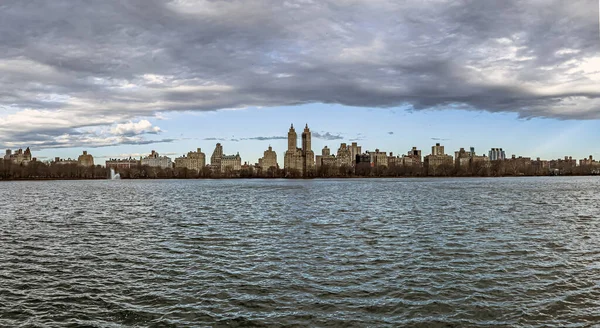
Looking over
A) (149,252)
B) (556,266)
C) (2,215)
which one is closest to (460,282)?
(556,266)

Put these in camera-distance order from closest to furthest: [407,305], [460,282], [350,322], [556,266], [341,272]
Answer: [350,322] < [407,305] < [460,282] < [341,272] < [556,266]

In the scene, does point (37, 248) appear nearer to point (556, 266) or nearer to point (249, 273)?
point (249, 273)

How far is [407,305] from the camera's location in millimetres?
14812

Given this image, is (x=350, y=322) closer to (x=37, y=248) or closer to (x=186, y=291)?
(x=186, y=291)

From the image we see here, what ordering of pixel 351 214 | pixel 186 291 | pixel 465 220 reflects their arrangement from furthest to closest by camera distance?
pixel 351 214 < pixel 465 220 < pixel 186 291

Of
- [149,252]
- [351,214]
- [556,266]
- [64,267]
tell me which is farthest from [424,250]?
[351,214]

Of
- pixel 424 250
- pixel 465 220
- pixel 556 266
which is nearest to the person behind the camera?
pixel 556 266

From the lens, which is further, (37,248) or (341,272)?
(37,248)

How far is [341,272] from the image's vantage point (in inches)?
760

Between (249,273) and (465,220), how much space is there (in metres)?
25.0

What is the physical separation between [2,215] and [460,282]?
45.6m

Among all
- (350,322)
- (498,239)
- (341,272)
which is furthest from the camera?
(498,239)

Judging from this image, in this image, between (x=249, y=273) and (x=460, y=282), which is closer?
(x=460, y=282)

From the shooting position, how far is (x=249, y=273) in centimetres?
1939
